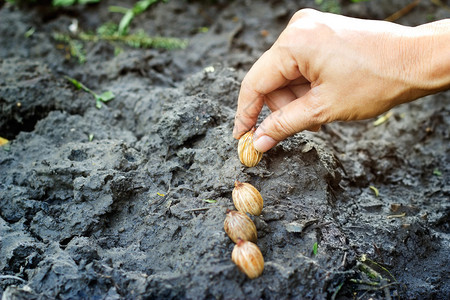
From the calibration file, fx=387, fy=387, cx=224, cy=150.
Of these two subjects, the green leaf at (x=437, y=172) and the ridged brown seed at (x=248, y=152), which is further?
the green leaf at (x=437, y=172)

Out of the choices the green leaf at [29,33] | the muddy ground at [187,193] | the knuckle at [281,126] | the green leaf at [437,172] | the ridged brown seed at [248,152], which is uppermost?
the green leaf at [29,33]

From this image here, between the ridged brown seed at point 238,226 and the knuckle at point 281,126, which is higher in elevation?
the knuckle at point 281,126

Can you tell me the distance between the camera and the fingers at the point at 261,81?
2.62 m

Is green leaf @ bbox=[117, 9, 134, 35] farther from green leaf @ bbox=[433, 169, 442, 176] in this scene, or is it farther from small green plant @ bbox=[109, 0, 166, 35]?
green leaf @ bbox=[433, 169, 442, 176]

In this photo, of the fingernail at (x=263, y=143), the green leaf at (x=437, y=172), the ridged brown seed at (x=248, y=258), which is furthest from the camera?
the green leaf at (x=437, y=172)

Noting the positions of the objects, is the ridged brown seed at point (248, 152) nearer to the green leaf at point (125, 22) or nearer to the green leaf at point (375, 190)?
the green leaf at point (375, 190)

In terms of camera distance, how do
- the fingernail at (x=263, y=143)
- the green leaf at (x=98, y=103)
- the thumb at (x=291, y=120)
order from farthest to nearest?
the green leaf at (x=98, y=103)
the fingernail at (x=263, y=143)
the thumb at (x=291, y=120)

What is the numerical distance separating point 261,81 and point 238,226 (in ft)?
3.44

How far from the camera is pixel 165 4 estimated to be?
17.9 feet

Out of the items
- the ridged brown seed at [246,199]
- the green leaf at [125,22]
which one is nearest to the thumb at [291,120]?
the ridged brown seed at [246,199]

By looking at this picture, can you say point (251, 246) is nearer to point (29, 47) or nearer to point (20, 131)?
point (20, 131)

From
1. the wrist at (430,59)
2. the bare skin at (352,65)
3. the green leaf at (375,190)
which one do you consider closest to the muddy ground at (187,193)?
the green leaf at (375,190)

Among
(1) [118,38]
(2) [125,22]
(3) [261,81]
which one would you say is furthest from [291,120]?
(2) [125,22]

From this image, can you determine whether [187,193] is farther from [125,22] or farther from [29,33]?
[29,33]
